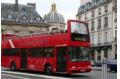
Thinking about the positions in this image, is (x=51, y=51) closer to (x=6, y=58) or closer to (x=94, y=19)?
(x=6, y=58)

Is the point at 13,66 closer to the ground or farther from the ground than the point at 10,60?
closer to the ground

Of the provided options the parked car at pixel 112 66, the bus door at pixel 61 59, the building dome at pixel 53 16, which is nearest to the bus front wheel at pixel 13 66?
the bus door at pixel 61 59

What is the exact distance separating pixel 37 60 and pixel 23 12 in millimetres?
63856

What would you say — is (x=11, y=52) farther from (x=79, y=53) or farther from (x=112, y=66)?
(x=112, y=66)

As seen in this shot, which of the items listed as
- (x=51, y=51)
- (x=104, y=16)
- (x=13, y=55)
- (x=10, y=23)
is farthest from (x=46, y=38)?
(x=10, y=23)

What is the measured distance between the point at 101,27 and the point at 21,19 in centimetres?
2668

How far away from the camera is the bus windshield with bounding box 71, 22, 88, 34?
23219 mm

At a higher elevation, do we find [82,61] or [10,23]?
[10,23]

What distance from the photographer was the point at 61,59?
24.3 m

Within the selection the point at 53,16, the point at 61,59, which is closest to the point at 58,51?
the point at 61,59

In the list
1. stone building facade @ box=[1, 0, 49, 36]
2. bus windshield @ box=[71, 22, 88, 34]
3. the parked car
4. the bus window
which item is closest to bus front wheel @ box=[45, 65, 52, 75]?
bus windshield @ box=[71, 22, 88, 34]

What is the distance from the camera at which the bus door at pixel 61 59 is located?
23.9 meters

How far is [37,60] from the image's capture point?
27000 millimetres

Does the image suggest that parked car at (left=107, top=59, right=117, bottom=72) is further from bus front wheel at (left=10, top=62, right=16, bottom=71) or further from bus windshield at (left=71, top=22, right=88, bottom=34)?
bus windshield at (left=71, top=22, right=88, bottom=34)
